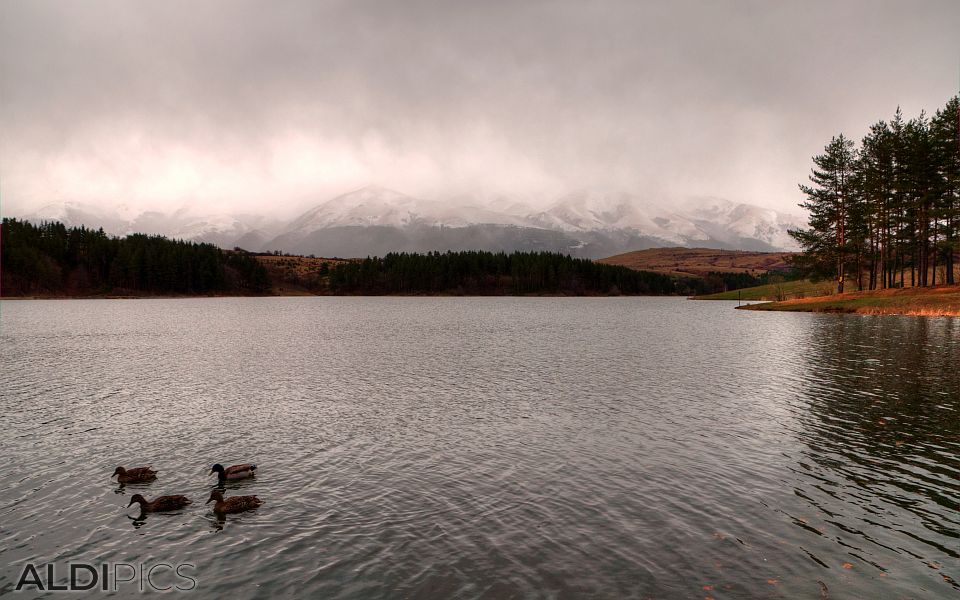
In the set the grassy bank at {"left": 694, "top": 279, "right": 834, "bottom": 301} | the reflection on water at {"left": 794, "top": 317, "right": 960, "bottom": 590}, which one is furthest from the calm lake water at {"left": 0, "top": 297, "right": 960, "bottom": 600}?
the grassy bank at {"left": 694, "top": 279, "right": 834, "bottom": 301}

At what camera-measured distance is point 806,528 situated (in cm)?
1639

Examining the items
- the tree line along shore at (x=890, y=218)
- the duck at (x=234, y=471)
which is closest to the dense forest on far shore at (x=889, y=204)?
the tree line along shore at (x=890, y=218)

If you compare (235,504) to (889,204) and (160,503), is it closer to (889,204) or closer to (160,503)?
(160,503)

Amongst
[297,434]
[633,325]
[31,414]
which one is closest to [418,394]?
[297,434]

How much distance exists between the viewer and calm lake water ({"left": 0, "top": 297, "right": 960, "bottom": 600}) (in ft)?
46.5

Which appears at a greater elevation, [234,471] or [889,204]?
[889,204]

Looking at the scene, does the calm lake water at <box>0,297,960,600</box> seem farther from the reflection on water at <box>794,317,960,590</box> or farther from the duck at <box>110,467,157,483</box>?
the duck at <box>110,467,157,483</box>

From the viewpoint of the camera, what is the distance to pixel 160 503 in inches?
736

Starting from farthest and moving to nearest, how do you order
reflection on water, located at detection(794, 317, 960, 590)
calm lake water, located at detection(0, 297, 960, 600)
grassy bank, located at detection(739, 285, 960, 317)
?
grassy bank, located at detection(739, 285, 960, 317) → reflection on water, located at detection(794, 317, 960, 590) → calm lake water, located at detection(0, 297, 960, 600)

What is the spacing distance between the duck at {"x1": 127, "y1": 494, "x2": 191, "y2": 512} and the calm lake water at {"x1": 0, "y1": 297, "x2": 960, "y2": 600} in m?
0.48

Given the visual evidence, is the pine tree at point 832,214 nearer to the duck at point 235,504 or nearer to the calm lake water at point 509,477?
the calm lake water at point 509,477

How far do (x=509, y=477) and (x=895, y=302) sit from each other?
103 meters

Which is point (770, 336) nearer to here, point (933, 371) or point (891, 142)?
point (933, 371)

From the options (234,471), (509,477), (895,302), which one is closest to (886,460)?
(509,477)
